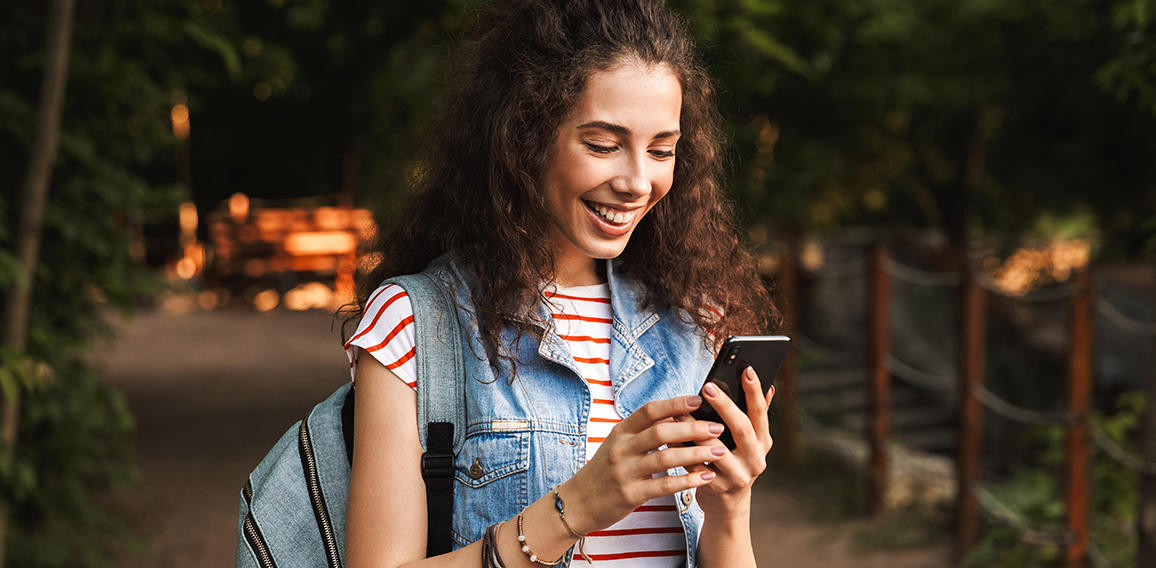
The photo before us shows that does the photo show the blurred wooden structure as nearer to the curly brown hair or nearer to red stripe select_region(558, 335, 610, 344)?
the curly brown hair

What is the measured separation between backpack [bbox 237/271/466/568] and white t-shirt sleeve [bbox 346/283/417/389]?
12 millimetres

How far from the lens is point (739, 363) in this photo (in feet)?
3.86

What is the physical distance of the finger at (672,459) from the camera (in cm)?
112

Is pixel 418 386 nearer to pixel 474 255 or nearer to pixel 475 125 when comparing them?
pixel 474 255

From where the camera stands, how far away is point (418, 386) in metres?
1.25

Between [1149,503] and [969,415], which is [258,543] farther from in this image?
[969,415]

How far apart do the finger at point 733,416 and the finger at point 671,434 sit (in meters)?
0.02

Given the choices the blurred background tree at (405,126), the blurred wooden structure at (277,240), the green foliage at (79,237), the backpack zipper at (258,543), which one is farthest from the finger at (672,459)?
the blurred wooden structure at (277,240)

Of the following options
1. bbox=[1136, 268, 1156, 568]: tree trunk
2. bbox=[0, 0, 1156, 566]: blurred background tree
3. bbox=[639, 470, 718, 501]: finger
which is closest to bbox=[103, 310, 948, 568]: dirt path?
bbox=[0, 0, 1156, 566]: blurred background tree

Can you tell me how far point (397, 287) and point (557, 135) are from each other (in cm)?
32

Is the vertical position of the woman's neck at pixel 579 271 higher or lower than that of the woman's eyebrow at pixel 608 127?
lower

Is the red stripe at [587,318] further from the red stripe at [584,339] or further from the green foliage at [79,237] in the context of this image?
the green foliage at [79,237]

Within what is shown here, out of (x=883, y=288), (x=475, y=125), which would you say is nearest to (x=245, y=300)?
(x=883, y=288)

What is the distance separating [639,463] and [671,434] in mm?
58
